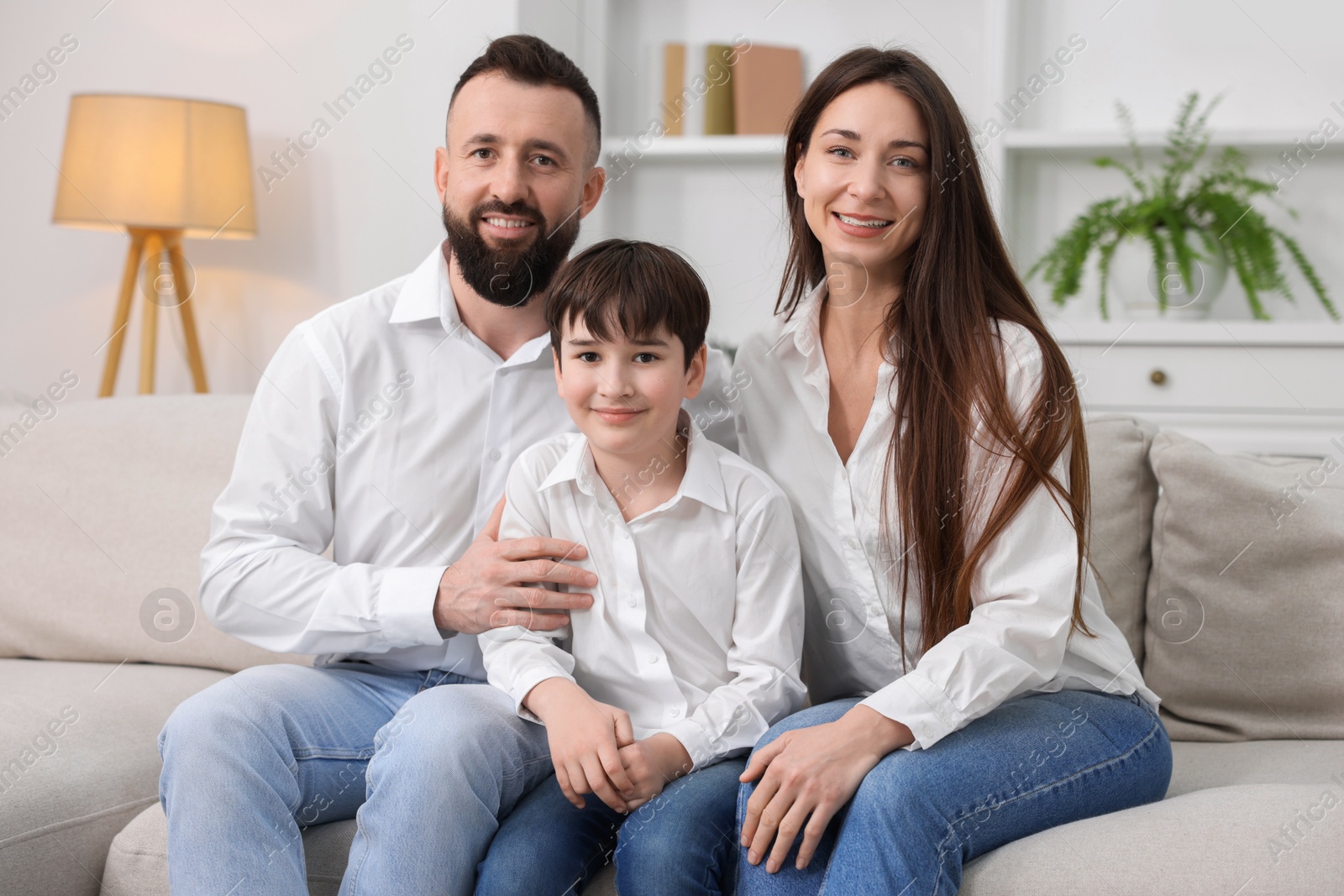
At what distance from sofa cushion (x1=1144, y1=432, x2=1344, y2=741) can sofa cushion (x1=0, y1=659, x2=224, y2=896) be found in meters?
1.35

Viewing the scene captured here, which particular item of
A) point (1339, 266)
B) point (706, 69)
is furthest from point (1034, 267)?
point (706, 69)

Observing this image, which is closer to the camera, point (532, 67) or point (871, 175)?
point (871, 175)

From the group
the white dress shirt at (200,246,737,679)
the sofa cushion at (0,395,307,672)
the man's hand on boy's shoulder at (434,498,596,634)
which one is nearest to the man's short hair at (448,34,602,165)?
the white dress shirt at (200,246,737,679)

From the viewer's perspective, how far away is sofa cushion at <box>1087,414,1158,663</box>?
1527 millimetres

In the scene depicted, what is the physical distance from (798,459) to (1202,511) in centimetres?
57

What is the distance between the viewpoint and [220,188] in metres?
2.56

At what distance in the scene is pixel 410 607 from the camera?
4.25 ft

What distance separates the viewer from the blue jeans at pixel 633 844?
1050mm

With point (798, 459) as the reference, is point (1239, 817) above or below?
below

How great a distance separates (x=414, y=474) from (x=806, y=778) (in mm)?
666

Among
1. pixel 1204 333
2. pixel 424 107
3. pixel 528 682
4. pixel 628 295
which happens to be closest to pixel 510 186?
pixel 628 295

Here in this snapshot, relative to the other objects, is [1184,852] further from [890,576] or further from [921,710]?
[890,576]

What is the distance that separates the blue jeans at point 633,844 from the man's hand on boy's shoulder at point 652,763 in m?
0.01

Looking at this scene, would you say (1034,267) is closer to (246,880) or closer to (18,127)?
(246,880)
